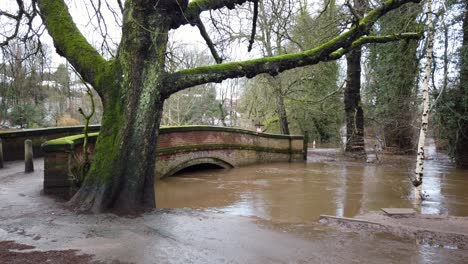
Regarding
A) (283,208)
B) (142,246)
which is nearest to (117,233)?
(142,246)

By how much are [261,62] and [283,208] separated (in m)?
4.23

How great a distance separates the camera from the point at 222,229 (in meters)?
6.28

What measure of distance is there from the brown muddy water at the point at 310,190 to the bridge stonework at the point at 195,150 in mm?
650

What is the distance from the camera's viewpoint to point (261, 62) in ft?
23.8

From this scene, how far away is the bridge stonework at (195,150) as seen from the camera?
816 centimetres

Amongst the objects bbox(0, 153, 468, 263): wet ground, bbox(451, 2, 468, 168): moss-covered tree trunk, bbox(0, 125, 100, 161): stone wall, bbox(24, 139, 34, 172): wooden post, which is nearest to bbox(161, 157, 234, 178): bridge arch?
bbox(0, 153, 468, 263): wet ground

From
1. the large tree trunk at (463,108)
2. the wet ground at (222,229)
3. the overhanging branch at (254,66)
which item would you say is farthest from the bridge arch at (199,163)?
the large tree trunk at (463,108)

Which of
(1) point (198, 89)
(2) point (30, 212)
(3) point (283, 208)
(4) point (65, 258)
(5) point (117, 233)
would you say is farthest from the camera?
(1) point (198, 89)

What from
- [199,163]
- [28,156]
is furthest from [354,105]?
[28,156]

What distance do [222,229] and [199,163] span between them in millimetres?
10125

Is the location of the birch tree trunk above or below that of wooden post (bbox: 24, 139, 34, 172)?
above

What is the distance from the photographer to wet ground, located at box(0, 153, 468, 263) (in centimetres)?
485

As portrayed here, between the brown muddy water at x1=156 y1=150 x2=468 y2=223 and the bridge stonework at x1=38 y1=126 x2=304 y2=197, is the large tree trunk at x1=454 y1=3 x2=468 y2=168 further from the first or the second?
the bridge stonework at x1=38 y1=126 x2=304 y2=197

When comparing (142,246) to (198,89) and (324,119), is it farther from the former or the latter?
(198,89)
